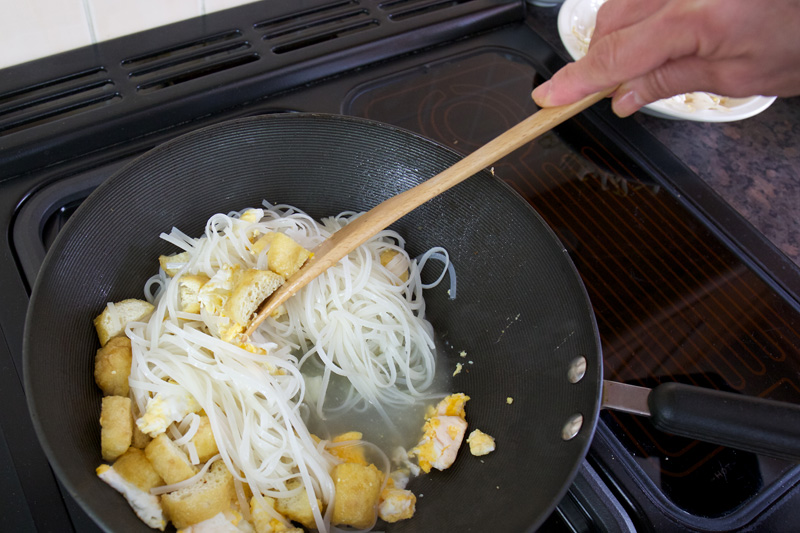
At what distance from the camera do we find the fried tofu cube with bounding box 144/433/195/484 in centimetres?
101

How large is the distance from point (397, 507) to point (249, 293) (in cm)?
50

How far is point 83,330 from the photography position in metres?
1.09

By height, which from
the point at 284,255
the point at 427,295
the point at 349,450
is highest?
the point at 284,255

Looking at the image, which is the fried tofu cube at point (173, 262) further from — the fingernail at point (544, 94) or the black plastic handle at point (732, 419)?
the black plastic handle at point (732, 419)

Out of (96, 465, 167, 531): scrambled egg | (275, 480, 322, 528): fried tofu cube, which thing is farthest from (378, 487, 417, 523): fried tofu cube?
(96, 465, 167, 531): scrambled egg

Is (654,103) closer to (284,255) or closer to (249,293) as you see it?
(284,255)

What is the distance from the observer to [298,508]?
1.07 metres

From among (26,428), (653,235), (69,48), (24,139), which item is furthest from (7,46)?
(653,235)

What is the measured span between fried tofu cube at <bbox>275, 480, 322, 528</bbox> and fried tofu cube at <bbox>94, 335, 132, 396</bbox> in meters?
0.37

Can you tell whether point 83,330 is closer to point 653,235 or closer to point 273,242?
point 273,242

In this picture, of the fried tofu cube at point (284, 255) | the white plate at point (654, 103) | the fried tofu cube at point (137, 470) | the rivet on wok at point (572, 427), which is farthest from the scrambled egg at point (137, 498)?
the white plate at point (654, 103)

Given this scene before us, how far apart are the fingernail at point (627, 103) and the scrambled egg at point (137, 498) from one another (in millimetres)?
1208

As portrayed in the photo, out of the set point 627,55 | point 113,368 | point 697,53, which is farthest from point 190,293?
point 697,53

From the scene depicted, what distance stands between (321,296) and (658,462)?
31.9 inches
